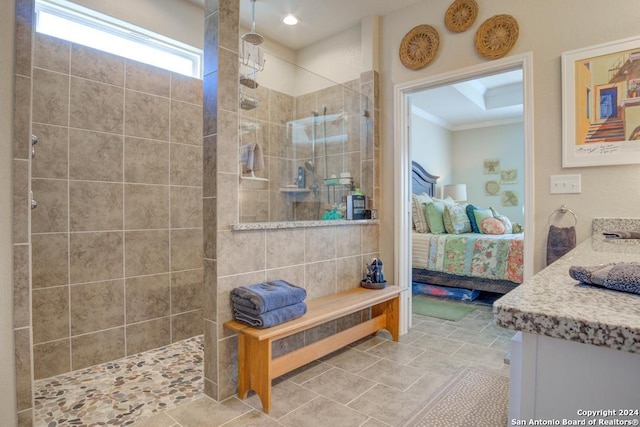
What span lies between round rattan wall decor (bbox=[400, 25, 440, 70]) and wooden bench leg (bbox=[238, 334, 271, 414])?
2.40m

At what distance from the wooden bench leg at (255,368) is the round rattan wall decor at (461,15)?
8.43 feet

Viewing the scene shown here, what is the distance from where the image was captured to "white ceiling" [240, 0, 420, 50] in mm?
2947

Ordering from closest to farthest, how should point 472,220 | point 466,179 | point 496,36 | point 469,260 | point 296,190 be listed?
point 496,36, point 296,190, point 469,260, point 472,220, point 466,179

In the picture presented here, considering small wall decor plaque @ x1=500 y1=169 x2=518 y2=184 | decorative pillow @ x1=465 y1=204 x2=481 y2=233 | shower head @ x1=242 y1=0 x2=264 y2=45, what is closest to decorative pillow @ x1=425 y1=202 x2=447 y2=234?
decorative pillow @ x1=465 y1=204 x2=481 y2=233

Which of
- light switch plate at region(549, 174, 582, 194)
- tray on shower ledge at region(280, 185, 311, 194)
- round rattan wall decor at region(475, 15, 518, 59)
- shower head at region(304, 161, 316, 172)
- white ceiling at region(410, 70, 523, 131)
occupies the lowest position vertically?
light switch plate at region(549, 174, 582, 194)

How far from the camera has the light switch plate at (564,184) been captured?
7.15 ft

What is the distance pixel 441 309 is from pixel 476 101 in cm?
334

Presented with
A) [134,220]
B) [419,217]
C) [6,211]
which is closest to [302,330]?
[134,220]

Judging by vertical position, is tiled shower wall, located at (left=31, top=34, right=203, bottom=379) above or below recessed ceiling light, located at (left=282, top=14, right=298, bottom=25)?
below

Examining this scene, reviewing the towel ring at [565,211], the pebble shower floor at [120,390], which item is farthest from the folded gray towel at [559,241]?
the pebble shower floor at [120,390]

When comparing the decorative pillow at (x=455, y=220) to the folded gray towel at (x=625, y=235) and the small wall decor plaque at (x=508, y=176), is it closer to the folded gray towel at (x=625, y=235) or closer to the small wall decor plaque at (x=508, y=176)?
the small wall decor plaque at (x=508, y=176)

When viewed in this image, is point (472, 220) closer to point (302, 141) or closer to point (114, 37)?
point (302, 141)

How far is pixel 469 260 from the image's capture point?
12.9ft

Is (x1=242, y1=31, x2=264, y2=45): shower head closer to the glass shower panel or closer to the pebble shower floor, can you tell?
the glass shower panel
